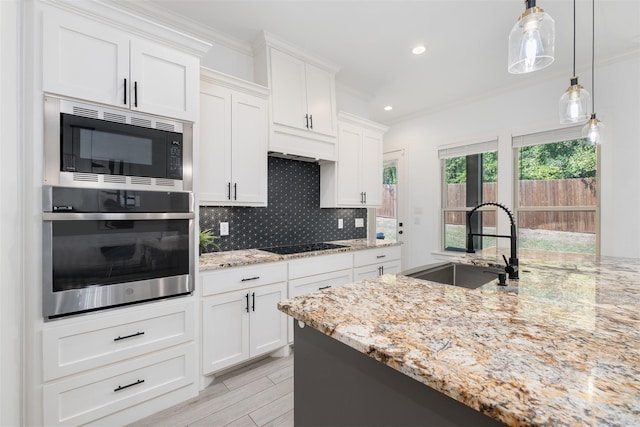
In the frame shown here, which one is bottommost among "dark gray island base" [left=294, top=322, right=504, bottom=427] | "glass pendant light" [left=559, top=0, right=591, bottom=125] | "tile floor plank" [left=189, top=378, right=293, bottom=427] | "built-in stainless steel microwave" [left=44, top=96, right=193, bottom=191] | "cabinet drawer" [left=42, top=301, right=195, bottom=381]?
"tile floor plank" [left=189, top=378, right=293, bottom=427]

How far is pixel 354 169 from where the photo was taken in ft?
11.2

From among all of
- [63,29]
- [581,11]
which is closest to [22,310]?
[63,29]

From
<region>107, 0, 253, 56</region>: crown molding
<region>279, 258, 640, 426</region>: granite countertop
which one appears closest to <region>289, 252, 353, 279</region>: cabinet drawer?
<region>279, 258, 640, 426</region>: granite countertop

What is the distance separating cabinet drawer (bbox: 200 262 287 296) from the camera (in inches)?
80.1

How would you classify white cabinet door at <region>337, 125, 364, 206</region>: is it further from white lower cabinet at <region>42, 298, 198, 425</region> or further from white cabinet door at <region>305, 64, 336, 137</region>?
white lower cabinet at <region>42, 298, 198, 425</region>

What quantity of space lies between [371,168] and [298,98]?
1.33 metres

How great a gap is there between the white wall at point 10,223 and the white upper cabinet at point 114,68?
0.39 ft

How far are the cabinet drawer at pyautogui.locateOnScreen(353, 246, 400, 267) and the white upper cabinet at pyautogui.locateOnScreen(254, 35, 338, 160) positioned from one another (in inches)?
44.5

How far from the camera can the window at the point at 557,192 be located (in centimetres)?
304

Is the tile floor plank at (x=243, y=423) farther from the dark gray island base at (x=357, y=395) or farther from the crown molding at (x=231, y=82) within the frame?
the crown molding at (x=231, y=82)

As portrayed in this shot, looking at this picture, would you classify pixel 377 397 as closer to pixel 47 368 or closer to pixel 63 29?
pixel 47 368

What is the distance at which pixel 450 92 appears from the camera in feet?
12.1

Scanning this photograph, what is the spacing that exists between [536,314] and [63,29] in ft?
8.37

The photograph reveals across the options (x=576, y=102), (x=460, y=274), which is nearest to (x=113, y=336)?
(x=460, y=274)
